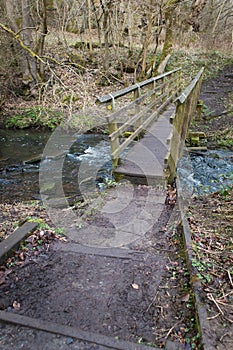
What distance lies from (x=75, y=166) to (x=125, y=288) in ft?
17.8

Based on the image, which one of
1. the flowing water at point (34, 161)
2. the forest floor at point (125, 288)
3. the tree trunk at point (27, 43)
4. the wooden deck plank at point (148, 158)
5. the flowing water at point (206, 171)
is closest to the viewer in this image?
the forest floor at point (125, 288)

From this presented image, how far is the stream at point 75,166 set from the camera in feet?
19.6

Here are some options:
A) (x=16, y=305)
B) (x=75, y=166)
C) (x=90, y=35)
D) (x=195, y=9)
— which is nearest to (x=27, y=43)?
(x=90, y=35)

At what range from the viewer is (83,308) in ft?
8.04

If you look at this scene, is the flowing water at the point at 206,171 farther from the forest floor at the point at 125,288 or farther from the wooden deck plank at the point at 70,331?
the wooden deck plank at the point at 70,331

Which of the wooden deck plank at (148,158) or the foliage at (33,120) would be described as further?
the foliage at (33,120)

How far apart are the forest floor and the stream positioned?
1803mm

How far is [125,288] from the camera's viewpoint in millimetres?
2680

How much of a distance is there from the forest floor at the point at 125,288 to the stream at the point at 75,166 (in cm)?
180

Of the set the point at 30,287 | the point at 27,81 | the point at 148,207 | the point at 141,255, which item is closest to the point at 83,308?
the point at 30,287

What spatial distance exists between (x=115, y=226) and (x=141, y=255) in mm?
691

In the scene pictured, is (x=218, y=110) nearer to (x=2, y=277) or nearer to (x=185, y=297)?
(x=185, y=297)

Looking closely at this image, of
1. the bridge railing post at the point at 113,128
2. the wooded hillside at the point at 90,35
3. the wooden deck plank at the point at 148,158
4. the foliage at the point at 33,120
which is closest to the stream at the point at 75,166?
the foliage at the point at 33,120

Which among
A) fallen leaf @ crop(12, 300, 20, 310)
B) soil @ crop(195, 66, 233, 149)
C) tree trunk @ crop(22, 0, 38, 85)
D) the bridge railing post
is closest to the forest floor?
fallen leaf @ crop(12, 300, 20, 310)
